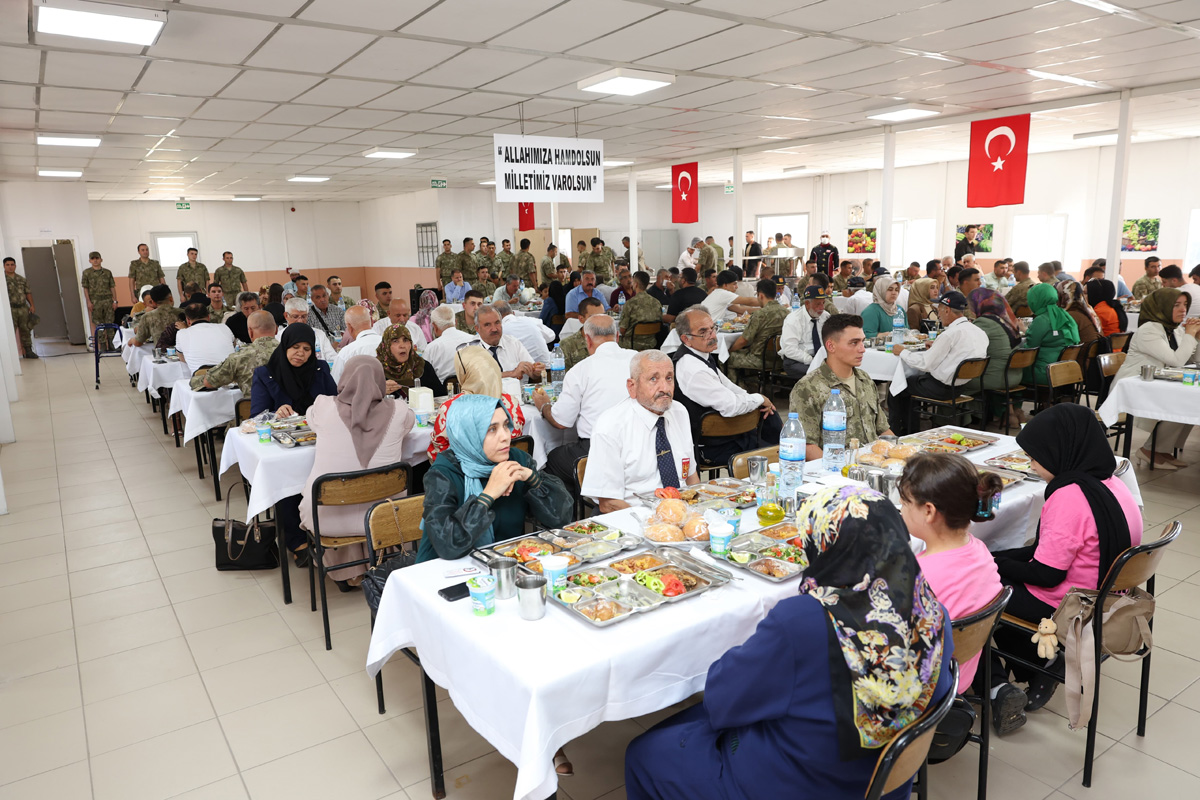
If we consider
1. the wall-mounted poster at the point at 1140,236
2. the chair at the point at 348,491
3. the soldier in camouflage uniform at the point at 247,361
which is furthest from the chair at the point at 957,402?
the wall-mounted poster at the point at 1140,236

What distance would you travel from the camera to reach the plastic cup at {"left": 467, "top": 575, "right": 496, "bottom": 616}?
205 cm

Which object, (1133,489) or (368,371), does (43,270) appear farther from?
(1133,489)

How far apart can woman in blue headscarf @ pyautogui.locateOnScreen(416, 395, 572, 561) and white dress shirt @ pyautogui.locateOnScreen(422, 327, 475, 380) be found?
133 inches

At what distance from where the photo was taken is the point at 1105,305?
7922 mm

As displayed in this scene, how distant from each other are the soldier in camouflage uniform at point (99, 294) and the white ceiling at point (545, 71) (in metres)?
2.83

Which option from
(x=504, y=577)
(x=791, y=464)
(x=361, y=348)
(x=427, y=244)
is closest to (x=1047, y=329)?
(x=791, y=464)

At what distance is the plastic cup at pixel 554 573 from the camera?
2.18 meters

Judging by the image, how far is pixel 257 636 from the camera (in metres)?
3.67

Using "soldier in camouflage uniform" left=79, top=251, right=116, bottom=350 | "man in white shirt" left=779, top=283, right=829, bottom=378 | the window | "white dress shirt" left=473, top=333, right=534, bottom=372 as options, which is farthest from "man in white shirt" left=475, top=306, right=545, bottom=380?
the window

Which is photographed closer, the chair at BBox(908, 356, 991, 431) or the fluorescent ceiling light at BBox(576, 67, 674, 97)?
the chair at BBox(908, 356, 991, 431)

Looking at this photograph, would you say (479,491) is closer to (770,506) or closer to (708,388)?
(770,506)

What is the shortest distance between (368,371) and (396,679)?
1.40 meters

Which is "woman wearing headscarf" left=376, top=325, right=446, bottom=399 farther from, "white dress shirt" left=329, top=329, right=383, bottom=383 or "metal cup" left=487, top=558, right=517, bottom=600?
"metal cup" left=487, top=558, right=517, bottom=600

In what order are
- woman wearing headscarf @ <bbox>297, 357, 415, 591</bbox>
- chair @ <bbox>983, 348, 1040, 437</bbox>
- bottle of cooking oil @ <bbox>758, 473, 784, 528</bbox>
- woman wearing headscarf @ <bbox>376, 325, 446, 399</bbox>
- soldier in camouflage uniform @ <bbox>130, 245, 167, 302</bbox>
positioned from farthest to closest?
soldier in camouflage uniform @ <bbox>130, 245, 167, 302</bbox> → chair @ <bbox>983, 348, 1040, 437</bbox> → woman wearing headscarf @ <bbox>376, 325, 446, 399</bbox> → woman wearing headscarf @ <bbox>297, 357, 415, 591</bbox> → bottle of cooking oil @ <bbox>758, 473, 784, 528</bbox>
